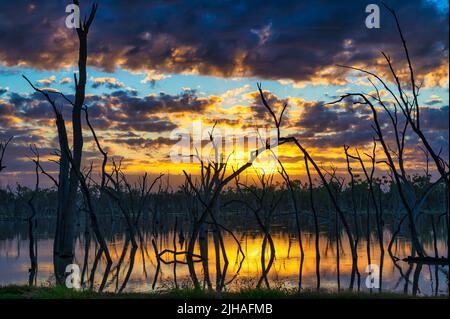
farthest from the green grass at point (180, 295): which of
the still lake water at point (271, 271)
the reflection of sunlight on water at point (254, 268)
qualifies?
the reflection of sunlight on water at point (254, 268)

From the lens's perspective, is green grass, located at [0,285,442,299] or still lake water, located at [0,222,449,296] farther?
still lake water, located at [0,222,449,296]

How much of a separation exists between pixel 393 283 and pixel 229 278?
5886mm

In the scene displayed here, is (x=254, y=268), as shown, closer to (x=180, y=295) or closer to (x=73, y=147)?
(x=73, y=147)

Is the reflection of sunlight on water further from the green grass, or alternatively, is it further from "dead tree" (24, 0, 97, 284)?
the green grass

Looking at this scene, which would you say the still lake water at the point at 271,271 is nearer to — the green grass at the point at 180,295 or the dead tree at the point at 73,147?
the dead tree at the point at 73,147

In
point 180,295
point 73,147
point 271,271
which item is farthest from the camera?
point 271,271

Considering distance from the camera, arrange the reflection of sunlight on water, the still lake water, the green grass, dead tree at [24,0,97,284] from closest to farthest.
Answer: the green grass < dead tree at [24,0,97,284] < the still lake water < the reflection of sunlight on water

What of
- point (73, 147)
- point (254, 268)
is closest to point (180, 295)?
point (73, 147)

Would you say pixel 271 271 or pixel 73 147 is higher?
pixel 73 147

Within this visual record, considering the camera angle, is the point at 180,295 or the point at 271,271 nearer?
the point at 180,295

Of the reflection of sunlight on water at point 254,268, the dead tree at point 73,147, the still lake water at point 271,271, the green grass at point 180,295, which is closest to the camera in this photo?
the green grass at point 180,295

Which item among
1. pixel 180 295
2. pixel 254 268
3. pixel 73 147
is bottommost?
pixel 254 268

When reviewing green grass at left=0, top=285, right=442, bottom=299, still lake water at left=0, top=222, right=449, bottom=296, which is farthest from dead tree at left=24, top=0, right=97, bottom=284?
green grass at left=0, top=285, right=442, bottom=299
